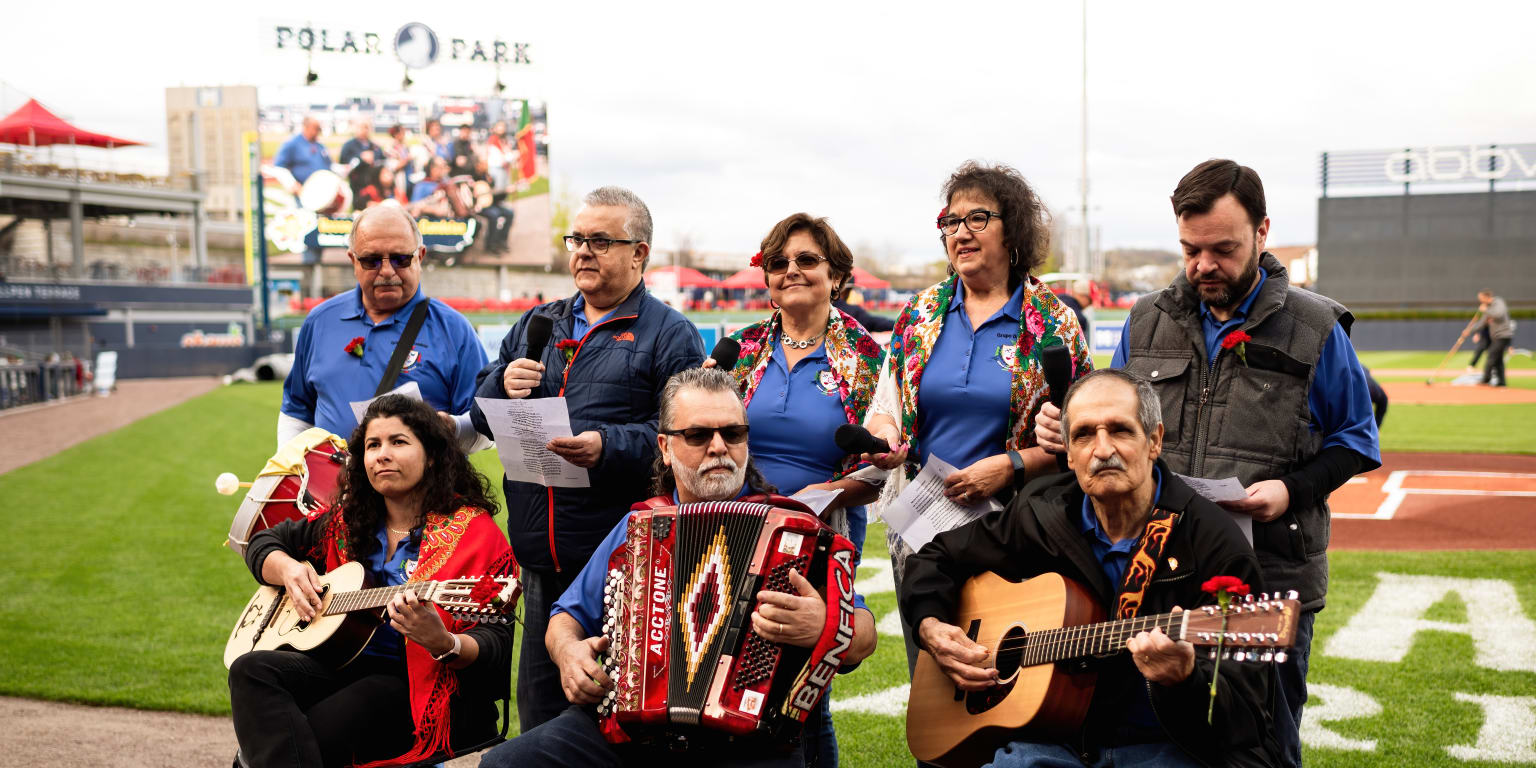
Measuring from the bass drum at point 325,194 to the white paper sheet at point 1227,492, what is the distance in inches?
2041

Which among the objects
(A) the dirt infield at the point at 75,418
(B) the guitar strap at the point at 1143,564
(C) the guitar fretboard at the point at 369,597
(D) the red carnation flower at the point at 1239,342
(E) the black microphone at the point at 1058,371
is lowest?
(A) the dirt infield at the point at 75,418

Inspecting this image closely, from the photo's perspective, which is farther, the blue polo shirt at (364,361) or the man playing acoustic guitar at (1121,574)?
the blue polo shirt at (364,361)

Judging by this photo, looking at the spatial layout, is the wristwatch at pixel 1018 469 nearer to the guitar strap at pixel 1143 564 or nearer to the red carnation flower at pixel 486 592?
the guitar strap at pixel 1143 564

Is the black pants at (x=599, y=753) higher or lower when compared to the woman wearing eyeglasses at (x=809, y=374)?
lower

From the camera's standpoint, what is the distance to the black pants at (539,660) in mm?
3924

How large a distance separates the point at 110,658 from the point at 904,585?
18.8 ft

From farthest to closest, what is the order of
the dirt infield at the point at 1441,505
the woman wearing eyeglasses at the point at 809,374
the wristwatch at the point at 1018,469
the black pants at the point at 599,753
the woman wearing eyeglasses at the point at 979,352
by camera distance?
the dirt infield at the point at 1441,505 → the woman wearing eyeglasses at the point at 809,374 → the woman wearing eyeglasses at the point at 979,352 → the wristwatch at the point at 1018,469 → the black pants at the point at 599,753

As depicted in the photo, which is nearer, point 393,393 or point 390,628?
point 390,628

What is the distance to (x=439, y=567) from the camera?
3629 millimetres

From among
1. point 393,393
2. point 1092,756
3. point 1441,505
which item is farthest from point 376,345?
point 1441,505

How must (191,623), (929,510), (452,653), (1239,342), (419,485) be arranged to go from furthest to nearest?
(191,623) < (419,485) < (929,510) < (452,653) < (1239,342)

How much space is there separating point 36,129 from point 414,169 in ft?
62.8

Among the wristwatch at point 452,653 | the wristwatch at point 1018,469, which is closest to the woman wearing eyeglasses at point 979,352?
the wristwatch at point 1018,469

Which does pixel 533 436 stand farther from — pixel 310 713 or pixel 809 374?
pixel 310 713
